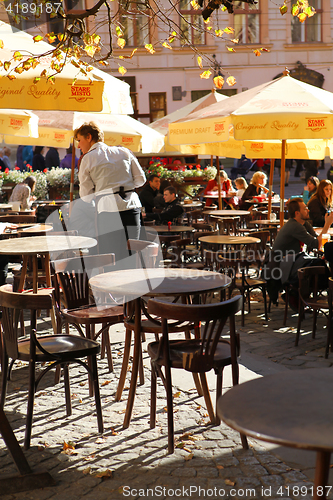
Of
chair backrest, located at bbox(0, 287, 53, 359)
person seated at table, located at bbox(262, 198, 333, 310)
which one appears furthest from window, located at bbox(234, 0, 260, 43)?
chair backrest, located at bbox(0, 287, 53, 359)

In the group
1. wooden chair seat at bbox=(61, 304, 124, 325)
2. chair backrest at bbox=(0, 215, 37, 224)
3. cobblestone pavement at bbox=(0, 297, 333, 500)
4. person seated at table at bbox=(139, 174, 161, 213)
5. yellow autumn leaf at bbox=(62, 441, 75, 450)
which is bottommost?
cobblestone pavement at bbox=(0, 297, 333, 500)

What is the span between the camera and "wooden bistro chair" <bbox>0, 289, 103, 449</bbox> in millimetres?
3510

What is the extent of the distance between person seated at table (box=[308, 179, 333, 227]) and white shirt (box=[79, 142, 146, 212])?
13.4 ft

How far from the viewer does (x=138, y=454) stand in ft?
11.4

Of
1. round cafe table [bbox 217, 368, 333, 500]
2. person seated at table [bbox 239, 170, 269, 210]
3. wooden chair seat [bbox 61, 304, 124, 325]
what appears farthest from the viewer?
person seated at table [bbox 239, 170, 269, 210]

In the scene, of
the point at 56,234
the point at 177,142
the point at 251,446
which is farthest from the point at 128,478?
the point at 177,142

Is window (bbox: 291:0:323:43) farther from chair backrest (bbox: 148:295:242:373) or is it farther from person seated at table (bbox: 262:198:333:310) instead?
chair backrest (bbox: 148:295:242:373)

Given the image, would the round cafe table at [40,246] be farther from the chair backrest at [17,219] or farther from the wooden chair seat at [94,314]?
the chair backrest at [17,219]

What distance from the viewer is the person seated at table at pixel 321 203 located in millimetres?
9289

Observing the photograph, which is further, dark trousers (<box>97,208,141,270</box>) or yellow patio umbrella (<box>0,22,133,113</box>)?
dark trousers (<box>97,208,141,270</box>)

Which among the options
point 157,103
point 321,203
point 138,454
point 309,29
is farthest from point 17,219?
point 309,29

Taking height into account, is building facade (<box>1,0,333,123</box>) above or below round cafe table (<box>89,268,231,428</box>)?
above

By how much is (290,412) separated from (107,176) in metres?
4.68

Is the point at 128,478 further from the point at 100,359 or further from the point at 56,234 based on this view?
the point at 56,234
